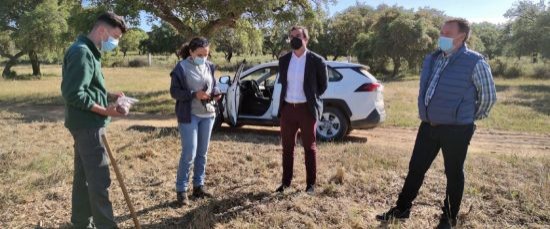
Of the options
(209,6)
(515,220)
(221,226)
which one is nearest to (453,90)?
(515,220)

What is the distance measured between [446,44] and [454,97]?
1.49 ft

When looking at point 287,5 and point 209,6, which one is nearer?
point 209,6

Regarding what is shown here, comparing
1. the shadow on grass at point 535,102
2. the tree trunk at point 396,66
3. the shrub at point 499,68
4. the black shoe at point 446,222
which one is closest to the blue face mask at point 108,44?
the black shoe at point 446,222

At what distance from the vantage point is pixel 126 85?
2222 centimetres

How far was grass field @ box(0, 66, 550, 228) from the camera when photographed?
15.6ft

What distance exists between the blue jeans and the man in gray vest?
2.21m

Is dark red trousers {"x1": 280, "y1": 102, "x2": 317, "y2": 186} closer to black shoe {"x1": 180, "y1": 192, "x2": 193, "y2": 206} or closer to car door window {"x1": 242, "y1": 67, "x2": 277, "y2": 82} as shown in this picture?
black shoe {"x1": 180, "y1": 192, "x2": 193, "y2": 206}

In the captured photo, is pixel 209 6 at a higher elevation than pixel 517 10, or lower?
lower

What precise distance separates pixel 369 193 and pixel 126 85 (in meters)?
18.6

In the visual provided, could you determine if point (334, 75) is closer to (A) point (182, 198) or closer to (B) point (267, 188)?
(B) point (267, 188)

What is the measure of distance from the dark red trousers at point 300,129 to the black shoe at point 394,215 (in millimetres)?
980

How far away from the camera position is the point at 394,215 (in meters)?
4.67

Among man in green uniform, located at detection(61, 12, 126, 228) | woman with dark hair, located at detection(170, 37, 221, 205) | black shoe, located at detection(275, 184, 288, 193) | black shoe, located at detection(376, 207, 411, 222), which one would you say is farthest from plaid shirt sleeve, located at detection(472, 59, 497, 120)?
man in green uniform, located at detection(61, 12, 126, 228)

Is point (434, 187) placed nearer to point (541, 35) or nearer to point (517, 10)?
point (541, 35)
